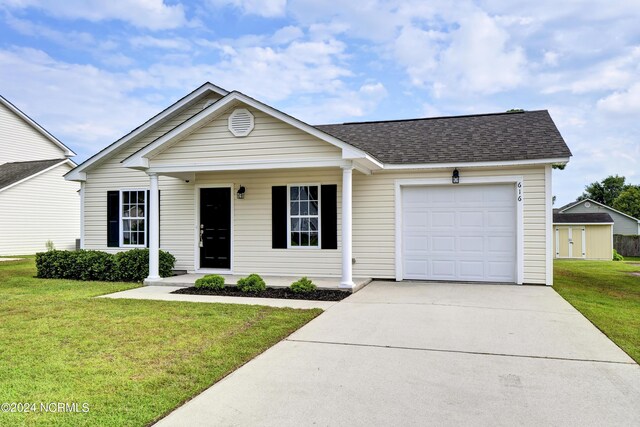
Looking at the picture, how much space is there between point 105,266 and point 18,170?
14.6 meters

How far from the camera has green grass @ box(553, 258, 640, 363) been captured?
18.0ft

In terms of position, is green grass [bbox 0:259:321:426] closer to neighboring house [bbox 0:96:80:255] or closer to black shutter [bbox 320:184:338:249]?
black shutter [bbox 320:184:338:249]

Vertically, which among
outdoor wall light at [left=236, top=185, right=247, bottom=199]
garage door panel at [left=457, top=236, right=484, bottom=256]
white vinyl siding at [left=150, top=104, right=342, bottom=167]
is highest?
white vinyl siding at [left=150, top=104, right=342, bottom=167]

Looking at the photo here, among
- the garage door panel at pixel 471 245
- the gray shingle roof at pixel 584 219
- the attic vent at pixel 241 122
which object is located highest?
the attic vent at pixel 241 122

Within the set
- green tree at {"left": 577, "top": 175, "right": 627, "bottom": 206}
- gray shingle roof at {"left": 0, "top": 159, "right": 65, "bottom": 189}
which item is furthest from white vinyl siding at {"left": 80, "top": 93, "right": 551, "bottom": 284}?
green tree at {"left": 577, "top": 175, "right": 627, "bottom": 206}

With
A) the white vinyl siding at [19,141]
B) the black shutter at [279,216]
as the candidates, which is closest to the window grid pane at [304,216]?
the black shutter at [279,216]

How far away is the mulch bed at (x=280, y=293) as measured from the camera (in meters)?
8.07

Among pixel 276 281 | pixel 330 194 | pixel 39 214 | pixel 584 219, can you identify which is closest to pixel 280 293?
pixel 276 281

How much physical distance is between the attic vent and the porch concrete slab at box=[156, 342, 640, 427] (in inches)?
226

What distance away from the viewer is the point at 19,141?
80.7ft

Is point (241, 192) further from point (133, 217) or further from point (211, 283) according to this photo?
point (133, 217)

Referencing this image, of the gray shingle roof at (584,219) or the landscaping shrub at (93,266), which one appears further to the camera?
the gray shingle roof at (584,219)

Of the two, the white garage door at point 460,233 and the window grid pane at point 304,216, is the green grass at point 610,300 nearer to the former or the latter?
the white garage door at point 460,233

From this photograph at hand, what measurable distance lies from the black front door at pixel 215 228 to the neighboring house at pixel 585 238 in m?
20.0
